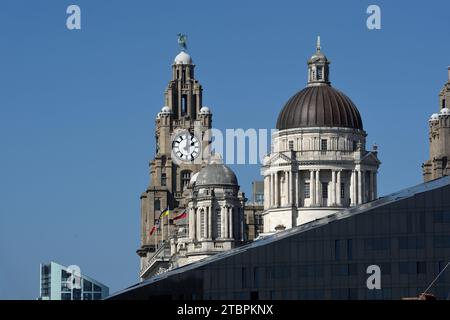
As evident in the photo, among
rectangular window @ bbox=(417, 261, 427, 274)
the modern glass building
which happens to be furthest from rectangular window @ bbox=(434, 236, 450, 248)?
rectangular window @ bbox=(417, 261, 427, 274)

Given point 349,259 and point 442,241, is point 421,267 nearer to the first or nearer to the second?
point 442,241

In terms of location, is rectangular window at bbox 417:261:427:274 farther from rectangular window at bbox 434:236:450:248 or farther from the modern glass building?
rectangular window at bbox 434:236:450:248

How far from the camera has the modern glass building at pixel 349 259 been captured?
159625 mm

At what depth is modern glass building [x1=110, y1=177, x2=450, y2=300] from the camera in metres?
160

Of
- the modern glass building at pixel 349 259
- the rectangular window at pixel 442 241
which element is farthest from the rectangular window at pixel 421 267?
the rectangular window at pixel 442 241

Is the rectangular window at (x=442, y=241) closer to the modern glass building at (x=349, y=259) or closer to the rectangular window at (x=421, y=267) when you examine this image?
the modern glass building at (x=349, y=259)

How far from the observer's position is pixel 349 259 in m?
161

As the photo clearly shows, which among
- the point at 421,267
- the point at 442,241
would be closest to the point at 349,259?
the point at 421,267

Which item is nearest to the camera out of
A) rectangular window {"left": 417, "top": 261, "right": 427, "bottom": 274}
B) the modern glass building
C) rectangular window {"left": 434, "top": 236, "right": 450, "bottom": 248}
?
rectangular window {"left": 417, "top": 261, "right": 427, "bottom": 274}
